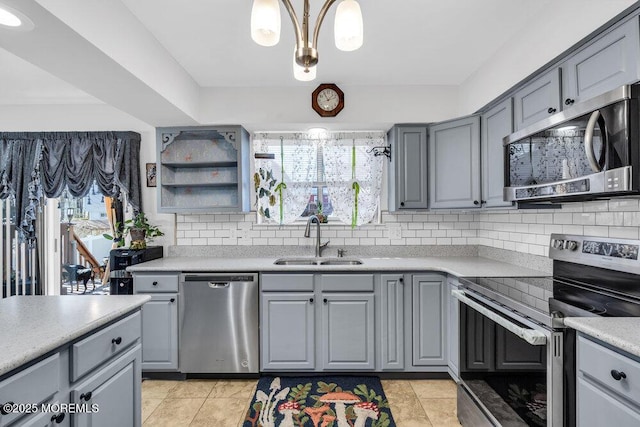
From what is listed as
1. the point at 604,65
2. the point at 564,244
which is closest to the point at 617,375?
the point at 564,244

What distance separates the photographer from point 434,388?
8.29ft

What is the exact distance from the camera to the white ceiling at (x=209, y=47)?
1582mm

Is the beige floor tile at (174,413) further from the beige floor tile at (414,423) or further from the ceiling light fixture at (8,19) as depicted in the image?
the ceiling light fixture at (8,19)

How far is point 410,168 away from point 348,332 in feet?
4.93

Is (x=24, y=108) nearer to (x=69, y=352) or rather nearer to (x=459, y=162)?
(x=69, y=352)

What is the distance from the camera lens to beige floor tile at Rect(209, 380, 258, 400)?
96.4 inches

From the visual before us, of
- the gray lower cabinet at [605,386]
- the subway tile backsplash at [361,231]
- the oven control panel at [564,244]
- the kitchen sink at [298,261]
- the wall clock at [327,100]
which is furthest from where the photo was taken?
the subway tile backsplash at [361,231]

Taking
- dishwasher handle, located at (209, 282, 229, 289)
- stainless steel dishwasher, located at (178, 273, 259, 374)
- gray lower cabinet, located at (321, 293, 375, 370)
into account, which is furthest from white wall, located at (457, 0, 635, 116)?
dishwasher handle, located at (209, 282, 229, 289)

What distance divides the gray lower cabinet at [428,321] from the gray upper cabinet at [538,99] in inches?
50.4

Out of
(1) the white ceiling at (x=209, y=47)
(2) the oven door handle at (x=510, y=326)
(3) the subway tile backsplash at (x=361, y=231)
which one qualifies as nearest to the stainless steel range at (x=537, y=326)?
(2) the oven door handle at (x=510, y=326)

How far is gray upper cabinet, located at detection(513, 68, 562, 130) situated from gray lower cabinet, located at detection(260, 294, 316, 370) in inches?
75.2

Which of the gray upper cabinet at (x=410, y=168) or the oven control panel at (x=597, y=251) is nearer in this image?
the oven control panel at (x=597, y=251)

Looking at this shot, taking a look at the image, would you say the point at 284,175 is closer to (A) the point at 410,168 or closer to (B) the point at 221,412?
(A) the point at 410,168

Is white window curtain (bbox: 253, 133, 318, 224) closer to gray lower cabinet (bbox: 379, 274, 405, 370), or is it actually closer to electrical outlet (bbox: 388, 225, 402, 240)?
electrical outlet (bbox: 388, 225, 402, 240)
